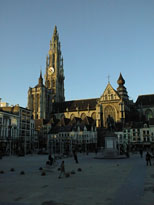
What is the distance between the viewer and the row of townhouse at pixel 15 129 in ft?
219

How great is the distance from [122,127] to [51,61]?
244 ft

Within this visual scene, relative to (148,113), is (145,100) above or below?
above

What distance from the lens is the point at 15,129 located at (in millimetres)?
74750

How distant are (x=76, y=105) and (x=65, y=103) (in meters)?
8.81

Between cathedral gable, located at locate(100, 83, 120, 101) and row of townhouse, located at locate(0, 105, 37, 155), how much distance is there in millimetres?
35432

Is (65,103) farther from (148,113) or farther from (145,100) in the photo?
(148,113)

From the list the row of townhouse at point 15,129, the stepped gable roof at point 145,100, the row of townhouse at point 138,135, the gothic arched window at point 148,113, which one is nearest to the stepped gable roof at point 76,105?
the stepped gable roof at point 145,100

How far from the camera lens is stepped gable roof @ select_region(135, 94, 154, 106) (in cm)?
10489

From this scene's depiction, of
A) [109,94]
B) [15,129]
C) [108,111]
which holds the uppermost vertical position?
[109,94]

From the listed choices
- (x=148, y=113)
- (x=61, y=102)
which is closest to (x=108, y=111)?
(x=148, y=113)

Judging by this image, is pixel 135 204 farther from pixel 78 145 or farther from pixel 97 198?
pixel 78 145

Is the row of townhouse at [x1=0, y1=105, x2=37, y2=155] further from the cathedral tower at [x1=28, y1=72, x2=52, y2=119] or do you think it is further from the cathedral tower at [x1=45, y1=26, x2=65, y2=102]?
the cathedral tower at [x1=45, y1=26, x2=65, y2=102]

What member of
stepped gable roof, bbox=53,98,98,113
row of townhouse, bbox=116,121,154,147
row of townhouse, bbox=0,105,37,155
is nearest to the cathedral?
stepped gable roof, bbox=53,98,98,113

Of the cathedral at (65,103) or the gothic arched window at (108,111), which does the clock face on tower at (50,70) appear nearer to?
the cathedral at (65,103)
